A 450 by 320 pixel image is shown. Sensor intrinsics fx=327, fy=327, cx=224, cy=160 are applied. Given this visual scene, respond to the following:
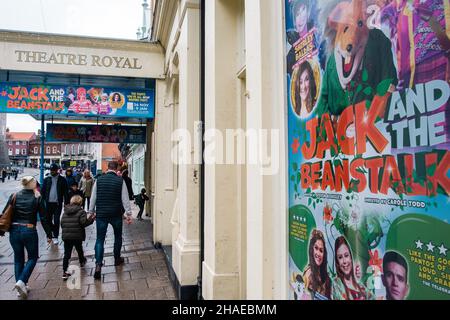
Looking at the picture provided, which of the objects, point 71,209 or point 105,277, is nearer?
point 71,209

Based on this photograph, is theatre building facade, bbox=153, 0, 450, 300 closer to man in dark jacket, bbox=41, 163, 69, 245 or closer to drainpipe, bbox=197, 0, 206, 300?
drainpipe, bbox=197, 0, 206, 300

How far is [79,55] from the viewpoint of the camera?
8.09 m

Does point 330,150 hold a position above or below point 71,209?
above

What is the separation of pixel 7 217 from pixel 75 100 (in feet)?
14.6

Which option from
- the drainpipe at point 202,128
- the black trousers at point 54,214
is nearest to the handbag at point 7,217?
the drainpipe at point 202,128

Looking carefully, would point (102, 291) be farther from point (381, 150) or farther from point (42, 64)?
point (42, 64)

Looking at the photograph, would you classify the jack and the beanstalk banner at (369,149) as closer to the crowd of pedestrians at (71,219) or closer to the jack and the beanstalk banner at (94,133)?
the crowd of pedestrians at (71,219)

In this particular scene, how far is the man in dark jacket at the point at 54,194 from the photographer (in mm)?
8109

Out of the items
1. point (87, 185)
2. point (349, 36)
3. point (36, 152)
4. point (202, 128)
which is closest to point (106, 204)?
point (202, 128)

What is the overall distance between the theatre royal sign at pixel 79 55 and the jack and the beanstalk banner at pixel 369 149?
6.67 meters

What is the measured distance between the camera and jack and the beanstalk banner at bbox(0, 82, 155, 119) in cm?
785

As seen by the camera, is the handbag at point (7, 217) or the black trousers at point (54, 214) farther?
the black trousers at point (54, 214)

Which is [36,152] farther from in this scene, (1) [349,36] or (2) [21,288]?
(1) [349,36]
